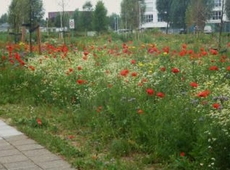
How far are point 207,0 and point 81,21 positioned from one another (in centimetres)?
2872

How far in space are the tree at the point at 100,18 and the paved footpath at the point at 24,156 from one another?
4339 centimetres

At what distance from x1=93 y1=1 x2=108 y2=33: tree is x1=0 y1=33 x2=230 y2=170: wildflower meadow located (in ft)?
131

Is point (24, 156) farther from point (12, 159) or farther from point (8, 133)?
point (8, 133)

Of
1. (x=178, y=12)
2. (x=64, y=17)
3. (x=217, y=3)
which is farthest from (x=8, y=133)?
(x=178, y=12)

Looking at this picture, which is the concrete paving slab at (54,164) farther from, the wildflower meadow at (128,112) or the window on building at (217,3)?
the window on building at (217,3)

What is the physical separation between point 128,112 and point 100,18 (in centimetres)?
4472

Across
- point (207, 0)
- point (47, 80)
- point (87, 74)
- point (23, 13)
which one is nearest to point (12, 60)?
point (47, 80)

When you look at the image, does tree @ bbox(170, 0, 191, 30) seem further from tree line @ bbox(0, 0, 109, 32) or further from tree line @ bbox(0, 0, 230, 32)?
tree line @ bbox(0, 0, 109, 32)

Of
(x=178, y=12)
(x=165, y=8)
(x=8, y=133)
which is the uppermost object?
(x=165, y=8)

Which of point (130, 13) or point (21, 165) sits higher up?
point (130, 13)

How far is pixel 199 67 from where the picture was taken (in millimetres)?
7930

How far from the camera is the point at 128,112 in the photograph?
228 inches

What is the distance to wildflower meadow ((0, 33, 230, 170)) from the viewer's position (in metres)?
4.48

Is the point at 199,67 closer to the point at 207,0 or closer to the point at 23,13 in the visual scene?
the point at 23,13
